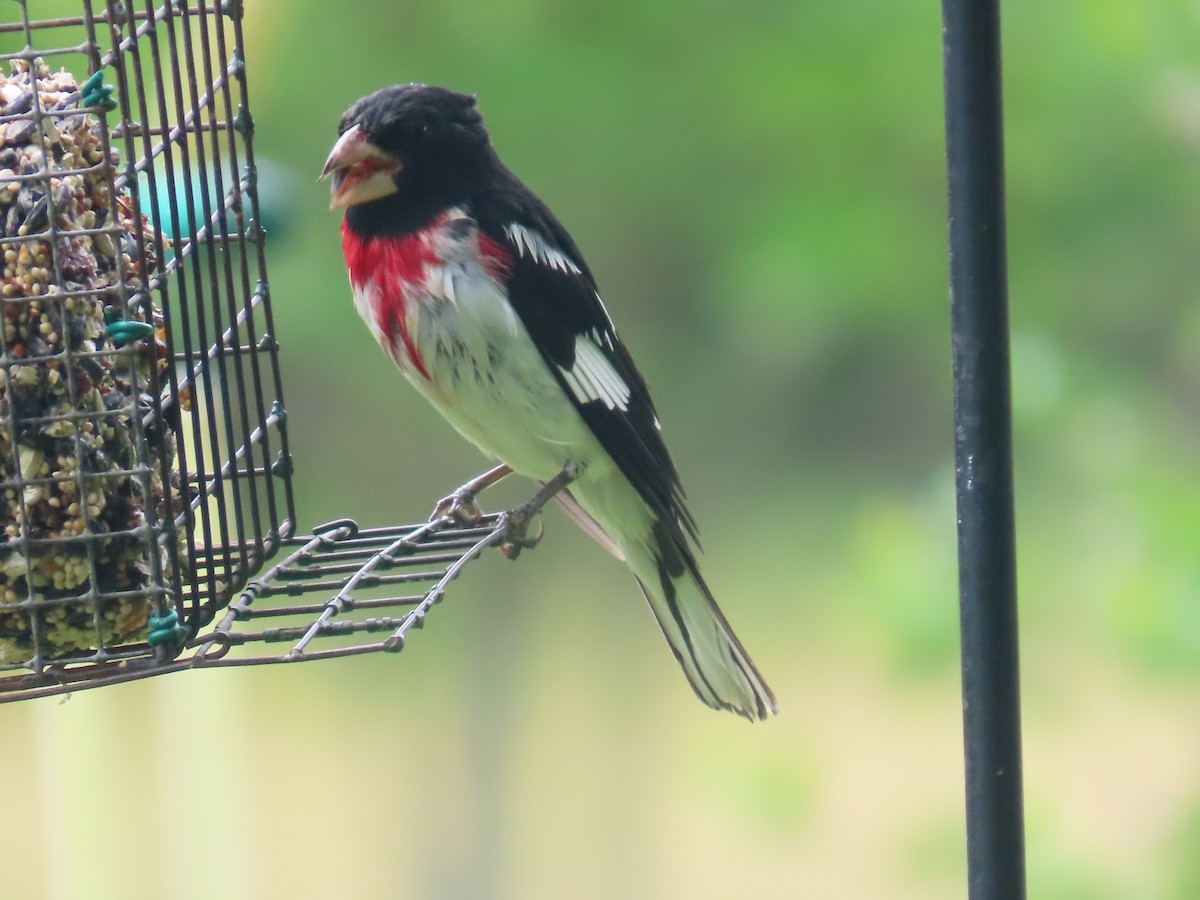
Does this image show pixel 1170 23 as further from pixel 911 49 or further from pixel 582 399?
pixel 582 399

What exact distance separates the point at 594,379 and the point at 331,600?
2.77 ft

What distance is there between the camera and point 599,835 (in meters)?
3.96

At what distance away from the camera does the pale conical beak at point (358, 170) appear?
2.10m

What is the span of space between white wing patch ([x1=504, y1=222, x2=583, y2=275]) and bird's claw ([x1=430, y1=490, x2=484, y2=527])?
1.27 feet

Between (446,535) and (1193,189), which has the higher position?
(1193,189)

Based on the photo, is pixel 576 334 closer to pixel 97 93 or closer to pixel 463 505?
pixel 463 505

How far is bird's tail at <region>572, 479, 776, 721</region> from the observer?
234 centimetres

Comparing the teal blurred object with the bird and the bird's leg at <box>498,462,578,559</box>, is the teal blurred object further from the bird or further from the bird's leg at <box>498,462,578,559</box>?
the bird's leg at <box>498,462,578,559</box>

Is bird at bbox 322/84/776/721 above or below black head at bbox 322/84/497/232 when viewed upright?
below

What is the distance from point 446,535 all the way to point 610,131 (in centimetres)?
186

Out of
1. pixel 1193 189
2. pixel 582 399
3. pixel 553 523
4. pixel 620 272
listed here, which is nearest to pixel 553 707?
pixel 553 523

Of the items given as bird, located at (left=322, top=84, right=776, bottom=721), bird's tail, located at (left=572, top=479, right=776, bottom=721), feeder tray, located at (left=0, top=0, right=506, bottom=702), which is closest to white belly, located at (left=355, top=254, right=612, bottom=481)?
bird, located at (left=322, top=84, right=776, bottom=721)

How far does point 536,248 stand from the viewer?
2.27 metres

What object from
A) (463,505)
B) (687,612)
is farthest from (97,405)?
(687,612)
